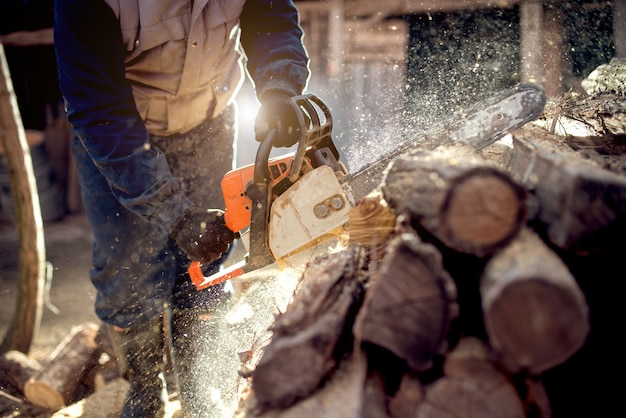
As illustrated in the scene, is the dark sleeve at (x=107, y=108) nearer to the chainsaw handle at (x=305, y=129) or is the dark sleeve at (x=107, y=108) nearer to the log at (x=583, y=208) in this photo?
the chainsaw handle at (x=305, y=129)

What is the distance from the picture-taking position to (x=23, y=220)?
3.14 m

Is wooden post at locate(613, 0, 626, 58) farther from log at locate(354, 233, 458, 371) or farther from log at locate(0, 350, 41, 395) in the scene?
log at locate(0, 350, 41, 395)

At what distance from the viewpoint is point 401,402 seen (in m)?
1.05

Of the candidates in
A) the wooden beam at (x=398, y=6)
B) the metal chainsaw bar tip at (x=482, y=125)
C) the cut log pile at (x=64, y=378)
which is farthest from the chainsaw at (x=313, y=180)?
the wooden beam at (x=398, y=6)

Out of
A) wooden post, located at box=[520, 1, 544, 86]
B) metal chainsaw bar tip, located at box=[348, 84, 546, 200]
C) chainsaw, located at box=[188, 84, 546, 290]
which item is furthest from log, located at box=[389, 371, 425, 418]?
wooden post, located at box=[520, 1, 544, 86]

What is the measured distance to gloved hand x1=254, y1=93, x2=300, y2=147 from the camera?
1.86 meters

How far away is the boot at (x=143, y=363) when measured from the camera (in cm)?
237

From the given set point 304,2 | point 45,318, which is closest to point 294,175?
point 45,318

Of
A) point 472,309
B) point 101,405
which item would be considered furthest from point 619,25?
point 101,405

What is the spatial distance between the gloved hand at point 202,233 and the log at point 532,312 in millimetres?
1231

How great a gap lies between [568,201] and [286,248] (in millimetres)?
1055

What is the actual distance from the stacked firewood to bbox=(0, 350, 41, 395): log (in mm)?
2449

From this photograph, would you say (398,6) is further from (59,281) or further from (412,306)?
(412,306)

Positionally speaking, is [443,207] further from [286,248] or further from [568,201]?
[286,248]
